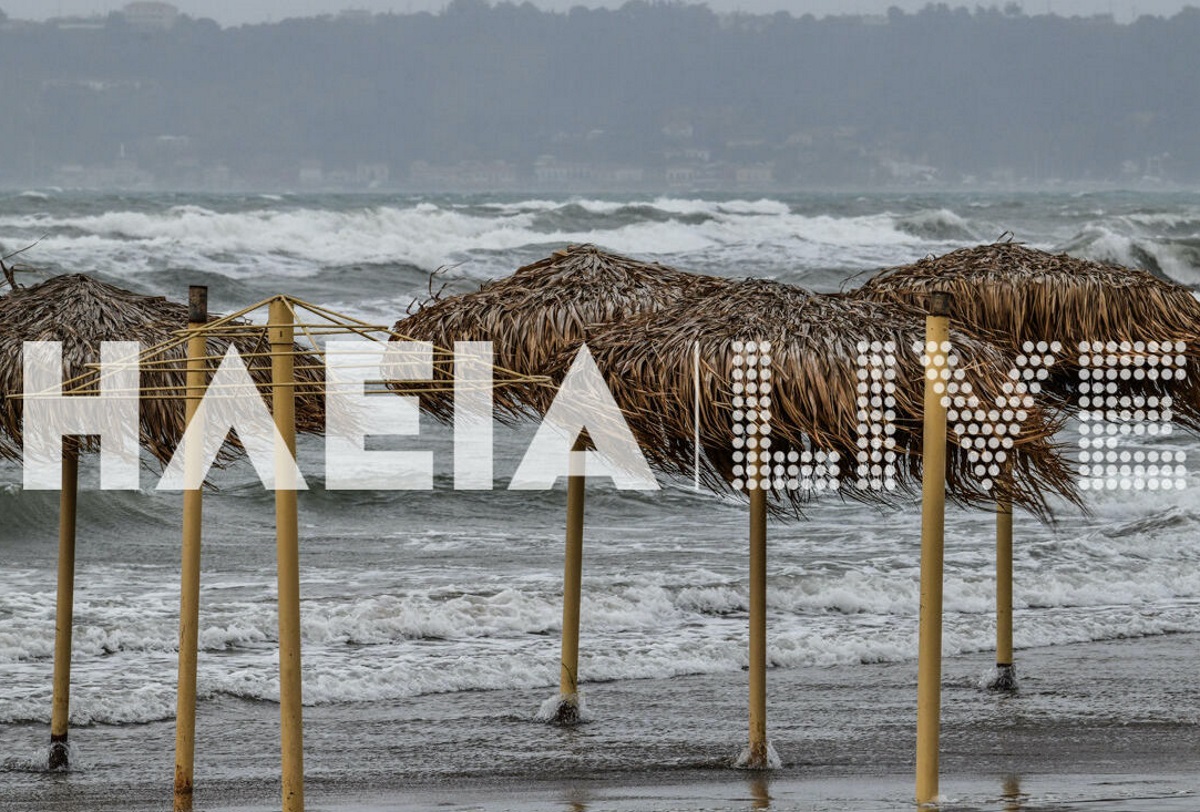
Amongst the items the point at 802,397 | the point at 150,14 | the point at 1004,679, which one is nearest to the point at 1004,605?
the point at 1004,679

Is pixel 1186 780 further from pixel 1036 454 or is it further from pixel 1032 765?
pixel 1036 454

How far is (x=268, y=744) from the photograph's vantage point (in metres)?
6.85

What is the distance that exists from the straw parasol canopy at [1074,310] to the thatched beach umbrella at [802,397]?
3.61 ft

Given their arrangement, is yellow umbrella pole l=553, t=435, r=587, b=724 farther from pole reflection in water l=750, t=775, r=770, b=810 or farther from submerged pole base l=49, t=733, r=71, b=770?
submerged pole base l=49, t=733, r=71, b=770

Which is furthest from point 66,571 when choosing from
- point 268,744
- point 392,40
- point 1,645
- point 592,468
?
point 392,40

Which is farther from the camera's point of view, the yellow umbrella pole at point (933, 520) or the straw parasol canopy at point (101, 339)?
the straw parasol canopy at point (101, 339)

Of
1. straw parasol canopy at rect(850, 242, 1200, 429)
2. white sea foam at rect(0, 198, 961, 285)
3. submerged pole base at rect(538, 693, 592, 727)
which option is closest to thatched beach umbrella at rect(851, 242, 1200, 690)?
straw parasol canopy at rect(850, 242, 1200, 429)

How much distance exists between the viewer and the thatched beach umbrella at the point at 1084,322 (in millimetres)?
6242

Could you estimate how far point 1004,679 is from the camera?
746cm

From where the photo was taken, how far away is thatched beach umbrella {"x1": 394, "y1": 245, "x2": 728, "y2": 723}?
591 centimetres

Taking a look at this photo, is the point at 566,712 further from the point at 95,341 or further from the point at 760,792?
the point at 95,341

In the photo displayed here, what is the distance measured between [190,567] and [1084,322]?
3.56 metres

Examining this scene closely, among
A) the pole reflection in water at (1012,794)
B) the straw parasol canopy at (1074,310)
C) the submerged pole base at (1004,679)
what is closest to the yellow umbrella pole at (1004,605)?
the submerged pole base at (1004,679)

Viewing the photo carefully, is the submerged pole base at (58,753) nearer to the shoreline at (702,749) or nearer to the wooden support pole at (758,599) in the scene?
the shoreline at (702,749)
